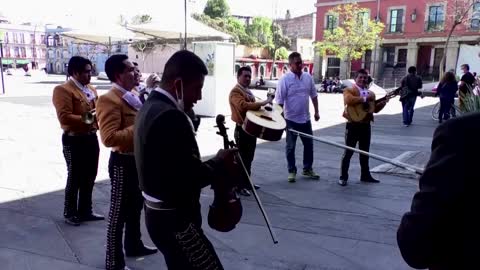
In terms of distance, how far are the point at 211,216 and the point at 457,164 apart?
1.44 m

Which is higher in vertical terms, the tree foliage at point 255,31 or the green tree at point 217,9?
the green tree at point 217,9

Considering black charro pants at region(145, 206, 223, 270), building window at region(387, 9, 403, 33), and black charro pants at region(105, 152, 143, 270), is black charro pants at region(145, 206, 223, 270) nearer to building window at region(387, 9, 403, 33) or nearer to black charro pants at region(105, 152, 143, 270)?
black charro pants at region(105, 152, 143, 270)

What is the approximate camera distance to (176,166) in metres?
2.06

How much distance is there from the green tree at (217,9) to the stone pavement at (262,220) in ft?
182

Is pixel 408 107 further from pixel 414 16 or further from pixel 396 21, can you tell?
pixel 396 21

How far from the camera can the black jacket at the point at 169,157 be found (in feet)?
6.73

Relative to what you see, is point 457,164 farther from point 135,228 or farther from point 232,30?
point 232,30

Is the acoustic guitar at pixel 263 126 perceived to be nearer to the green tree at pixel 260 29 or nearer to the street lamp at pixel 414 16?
the street lamp at pixel 414 16

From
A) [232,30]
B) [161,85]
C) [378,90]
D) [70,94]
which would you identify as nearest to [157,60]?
[378,90]

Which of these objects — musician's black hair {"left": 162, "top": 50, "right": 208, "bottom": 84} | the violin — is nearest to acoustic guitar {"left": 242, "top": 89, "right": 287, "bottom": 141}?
the violin

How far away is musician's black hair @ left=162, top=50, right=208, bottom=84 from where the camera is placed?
2.20 metres

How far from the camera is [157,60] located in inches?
839

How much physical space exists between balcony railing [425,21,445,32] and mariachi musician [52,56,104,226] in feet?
129

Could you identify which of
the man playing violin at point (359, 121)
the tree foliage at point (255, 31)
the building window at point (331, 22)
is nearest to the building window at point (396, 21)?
the building window at point (331, 22)
